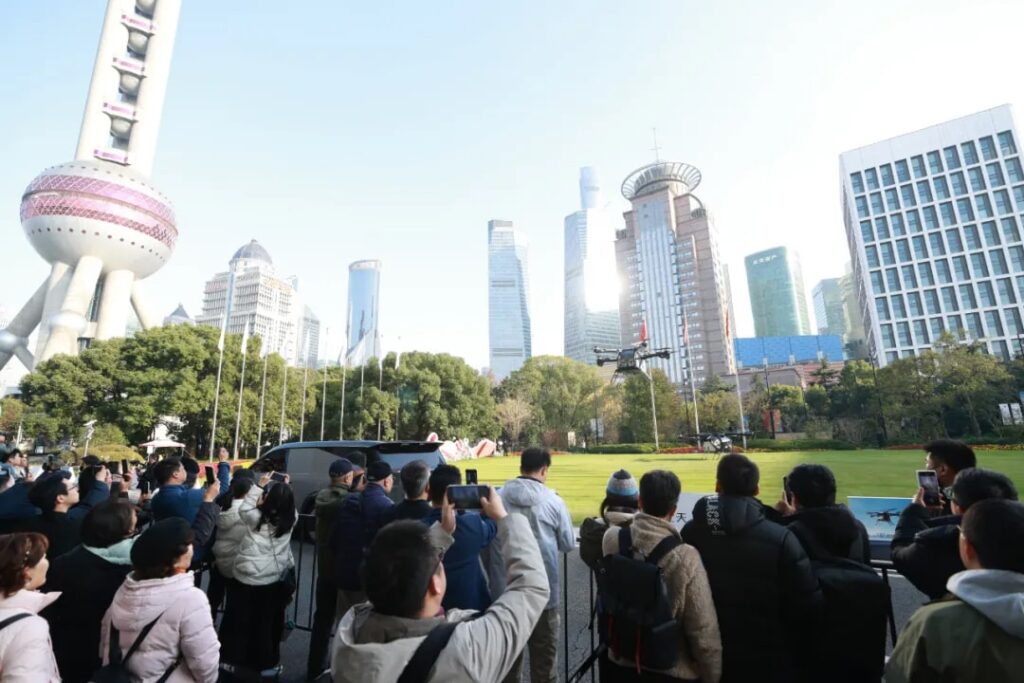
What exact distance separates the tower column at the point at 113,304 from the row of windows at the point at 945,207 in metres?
95.1

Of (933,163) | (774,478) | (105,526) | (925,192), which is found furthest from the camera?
(925,192)

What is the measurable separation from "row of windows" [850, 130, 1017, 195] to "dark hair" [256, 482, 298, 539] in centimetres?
8510

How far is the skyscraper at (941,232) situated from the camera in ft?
193

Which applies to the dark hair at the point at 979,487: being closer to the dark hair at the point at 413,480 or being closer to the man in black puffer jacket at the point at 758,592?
the man in black puffer jacket at the point at 758,592

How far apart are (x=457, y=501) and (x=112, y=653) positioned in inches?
77.2

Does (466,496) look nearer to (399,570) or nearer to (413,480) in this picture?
(399,570)

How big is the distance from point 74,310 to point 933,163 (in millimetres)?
105675

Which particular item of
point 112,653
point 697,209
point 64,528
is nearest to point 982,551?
point 112,653

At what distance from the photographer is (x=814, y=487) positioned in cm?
278

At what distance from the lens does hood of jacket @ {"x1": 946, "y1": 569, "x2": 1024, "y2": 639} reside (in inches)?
60.4

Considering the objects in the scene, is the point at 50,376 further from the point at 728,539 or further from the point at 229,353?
the point at 728,539

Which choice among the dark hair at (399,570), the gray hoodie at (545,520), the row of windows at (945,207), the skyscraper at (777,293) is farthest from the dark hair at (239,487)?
the skyscraper at (777,293)

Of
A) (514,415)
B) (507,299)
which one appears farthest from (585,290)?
(514,415)

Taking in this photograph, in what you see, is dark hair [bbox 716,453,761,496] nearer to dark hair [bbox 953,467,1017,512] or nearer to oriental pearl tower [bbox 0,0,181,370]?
dark hair [bbox 953,467,1017,512]
